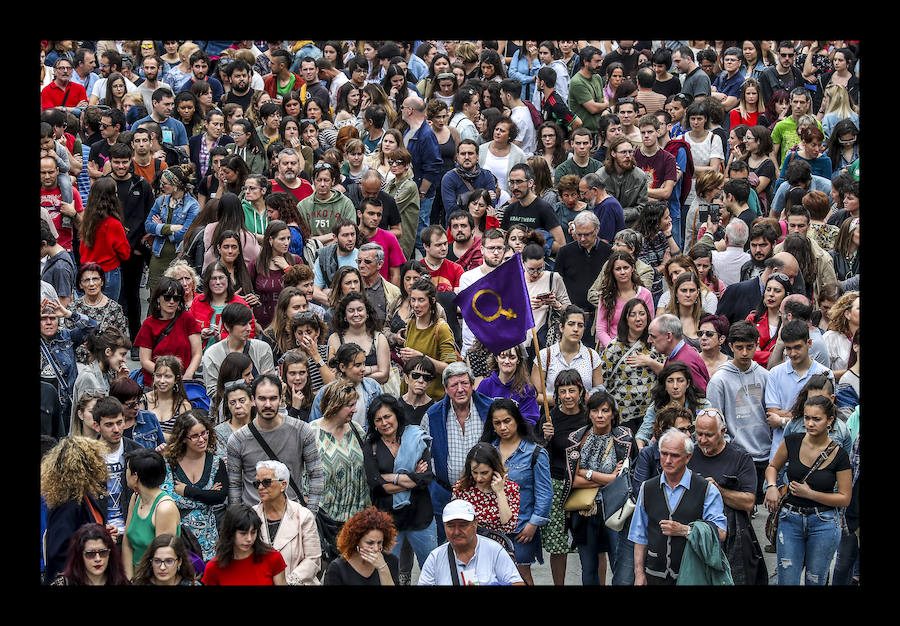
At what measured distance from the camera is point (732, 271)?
40.8ft

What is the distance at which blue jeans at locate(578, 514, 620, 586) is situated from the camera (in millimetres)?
9375

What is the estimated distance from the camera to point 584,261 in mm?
12422

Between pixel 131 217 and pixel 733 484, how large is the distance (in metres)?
7.25

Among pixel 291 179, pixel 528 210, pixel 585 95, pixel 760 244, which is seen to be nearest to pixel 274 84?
pixel 585 95

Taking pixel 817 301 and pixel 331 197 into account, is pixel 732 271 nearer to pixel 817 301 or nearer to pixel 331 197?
pixel 817 301

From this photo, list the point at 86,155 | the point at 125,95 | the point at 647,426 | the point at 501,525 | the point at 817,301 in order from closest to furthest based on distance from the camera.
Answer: the point at 501,525 → the point at 647,426 → the point at 817,301 → the point at 86,155 → the point at 125,95

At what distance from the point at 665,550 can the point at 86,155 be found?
9.30 metres

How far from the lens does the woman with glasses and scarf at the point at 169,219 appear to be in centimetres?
1323

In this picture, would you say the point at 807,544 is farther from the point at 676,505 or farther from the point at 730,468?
the point at 676,505

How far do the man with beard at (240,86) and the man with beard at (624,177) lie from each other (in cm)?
520

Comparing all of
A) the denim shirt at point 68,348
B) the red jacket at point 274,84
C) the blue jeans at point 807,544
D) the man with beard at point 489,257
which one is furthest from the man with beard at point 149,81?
the blue jeans at point 807,544

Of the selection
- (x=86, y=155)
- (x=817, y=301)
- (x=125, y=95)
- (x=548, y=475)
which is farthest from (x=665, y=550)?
(x=125, y=95)

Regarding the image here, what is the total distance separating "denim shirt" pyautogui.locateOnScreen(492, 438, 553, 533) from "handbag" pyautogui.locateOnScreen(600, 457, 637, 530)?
0.38 m

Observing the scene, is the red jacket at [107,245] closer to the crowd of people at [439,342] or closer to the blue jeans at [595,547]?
the crowd of people at [439,342]
